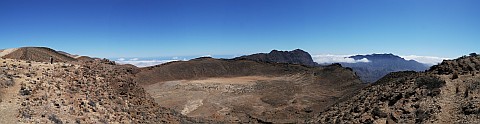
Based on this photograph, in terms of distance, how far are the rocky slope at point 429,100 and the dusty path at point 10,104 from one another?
1526 centimetres

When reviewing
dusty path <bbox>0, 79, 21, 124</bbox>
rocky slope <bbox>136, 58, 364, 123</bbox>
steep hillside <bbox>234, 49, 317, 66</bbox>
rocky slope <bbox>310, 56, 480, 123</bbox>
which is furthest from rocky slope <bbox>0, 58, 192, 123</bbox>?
steep hillside <bbox>234, 49, 317, 66</bbox>

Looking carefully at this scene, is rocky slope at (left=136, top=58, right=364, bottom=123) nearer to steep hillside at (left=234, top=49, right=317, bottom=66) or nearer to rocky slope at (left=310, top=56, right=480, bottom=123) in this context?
rocky slope at (left=310, top=56, right=480, bottom=123)

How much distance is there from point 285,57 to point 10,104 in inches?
5901

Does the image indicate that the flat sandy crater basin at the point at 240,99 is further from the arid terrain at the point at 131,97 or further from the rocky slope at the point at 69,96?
the rocky slope at the point at 69,96

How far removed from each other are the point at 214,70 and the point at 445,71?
6512cm

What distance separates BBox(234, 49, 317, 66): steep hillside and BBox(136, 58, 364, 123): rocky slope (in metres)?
48.6

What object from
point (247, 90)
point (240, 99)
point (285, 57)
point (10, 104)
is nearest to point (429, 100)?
point (10, 104)

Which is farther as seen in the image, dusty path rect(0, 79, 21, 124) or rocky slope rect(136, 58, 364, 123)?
rocky slope rect(136, 58, 364, 123)

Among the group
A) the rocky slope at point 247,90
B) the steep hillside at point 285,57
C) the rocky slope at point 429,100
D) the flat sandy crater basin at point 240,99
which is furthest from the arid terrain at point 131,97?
the steep hillside at point 285,57

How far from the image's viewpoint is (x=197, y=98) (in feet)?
167

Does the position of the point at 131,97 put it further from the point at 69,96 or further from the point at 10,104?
the point at 10,104

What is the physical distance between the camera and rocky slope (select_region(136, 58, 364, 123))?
42.2m

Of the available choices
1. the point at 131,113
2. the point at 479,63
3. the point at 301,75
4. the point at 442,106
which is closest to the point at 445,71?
the point at 479,63

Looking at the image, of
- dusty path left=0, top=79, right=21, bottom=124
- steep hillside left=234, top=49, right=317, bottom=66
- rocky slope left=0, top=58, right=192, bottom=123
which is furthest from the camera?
steep hillside left=234, top=49, right=317, bottom=66
